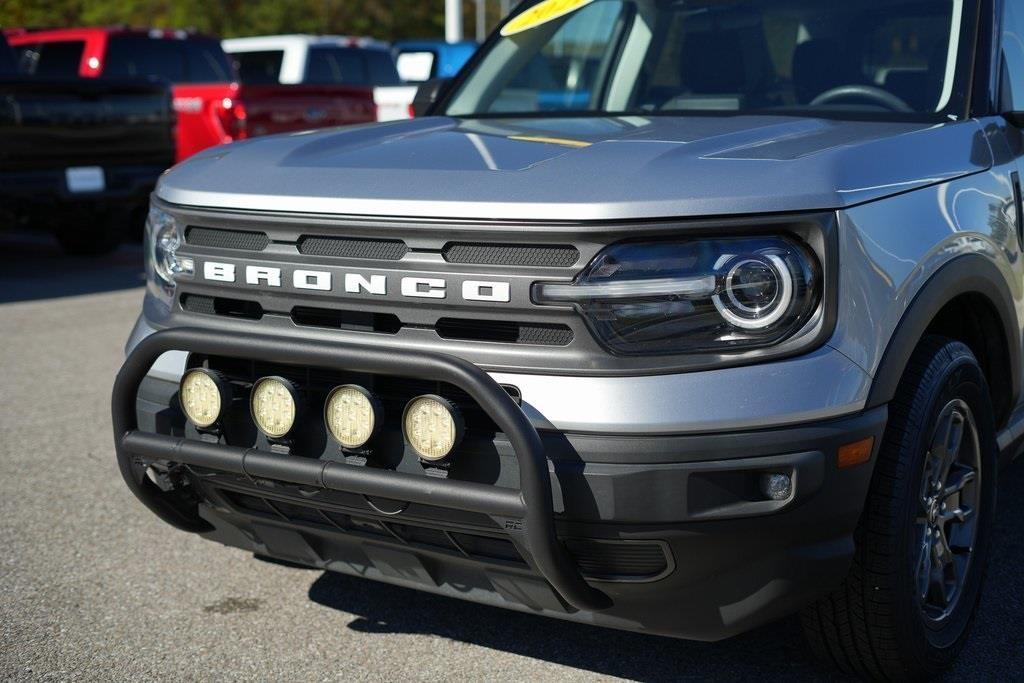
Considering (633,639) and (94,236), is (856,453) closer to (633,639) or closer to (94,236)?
(633,639)

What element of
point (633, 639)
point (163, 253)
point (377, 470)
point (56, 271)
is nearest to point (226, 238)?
point (163, 253)

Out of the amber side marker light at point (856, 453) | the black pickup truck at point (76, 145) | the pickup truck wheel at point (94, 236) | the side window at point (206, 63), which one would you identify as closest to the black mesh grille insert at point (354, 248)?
the amber side marker light at point (856, 453)

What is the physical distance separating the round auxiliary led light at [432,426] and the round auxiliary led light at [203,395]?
475mm

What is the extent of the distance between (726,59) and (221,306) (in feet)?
6.36

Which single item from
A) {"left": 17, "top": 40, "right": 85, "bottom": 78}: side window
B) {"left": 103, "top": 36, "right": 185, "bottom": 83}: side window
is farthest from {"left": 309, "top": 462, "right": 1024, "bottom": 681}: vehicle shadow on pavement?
{"left": 17, "top": 40, "right": 85, "bottom": 78}: side window

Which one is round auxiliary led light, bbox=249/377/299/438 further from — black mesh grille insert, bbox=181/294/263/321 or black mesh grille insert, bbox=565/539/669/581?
black mesh grille insert, bbox=565/539/669/581

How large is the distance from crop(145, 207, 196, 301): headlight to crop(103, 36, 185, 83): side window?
31.8ft

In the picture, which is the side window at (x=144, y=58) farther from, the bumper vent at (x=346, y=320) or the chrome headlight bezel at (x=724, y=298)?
the chrome headlight bezel at (x=724, y=298)

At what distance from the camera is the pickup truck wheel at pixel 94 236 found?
1059 cm

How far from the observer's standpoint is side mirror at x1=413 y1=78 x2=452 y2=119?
4.25 meters

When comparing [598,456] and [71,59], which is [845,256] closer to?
[598,456]

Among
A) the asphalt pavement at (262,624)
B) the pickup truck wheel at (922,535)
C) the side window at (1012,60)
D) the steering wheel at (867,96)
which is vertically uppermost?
the side window at (1012,60)

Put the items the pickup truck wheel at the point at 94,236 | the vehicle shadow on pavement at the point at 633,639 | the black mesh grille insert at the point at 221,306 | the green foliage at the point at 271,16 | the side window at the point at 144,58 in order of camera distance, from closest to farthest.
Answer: the black mesh grille insert at the point at 221,306 → the vehicle shadow on pavement at the point at 633,639 → the pickup truck wheel at the point at 94,236 → the side window at the point at 144,58 → the green foliage at the point at 271,16

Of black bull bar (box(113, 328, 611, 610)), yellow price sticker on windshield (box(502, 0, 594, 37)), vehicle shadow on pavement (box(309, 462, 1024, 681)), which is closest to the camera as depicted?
black bull bar (box(113, 328, 611, 610))
